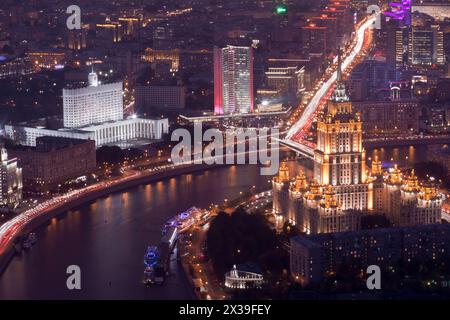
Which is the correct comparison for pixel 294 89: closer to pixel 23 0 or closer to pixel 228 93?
pixel 228 93

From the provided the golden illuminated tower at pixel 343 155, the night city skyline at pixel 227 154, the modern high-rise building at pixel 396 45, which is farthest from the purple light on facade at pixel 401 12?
the golden illuminated tower at pixel 343 155

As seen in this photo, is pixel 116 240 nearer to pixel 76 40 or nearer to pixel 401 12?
pixel 76 40

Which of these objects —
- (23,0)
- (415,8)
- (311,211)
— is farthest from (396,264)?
(23,0)

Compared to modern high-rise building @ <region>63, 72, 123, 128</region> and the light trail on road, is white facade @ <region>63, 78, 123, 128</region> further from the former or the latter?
the light trail on road

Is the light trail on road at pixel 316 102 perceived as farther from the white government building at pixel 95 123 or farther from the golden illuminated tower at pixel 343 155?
the golden illuminated tower at pixel 343 155

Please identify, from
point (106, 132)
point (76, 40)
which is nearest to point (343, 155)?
point (106, 132)

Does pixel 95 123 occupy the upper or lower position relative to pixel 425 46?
lower
